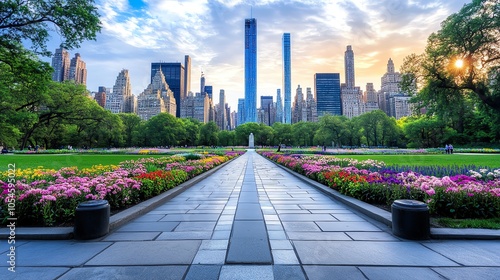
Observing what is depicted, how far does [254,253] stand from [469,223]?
401 cm

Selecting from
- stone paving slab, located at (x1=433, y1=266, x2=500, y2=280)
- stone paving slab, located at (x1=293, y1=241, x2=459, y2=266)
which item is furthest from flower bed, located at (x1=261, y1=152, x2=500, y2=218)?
stone paving slab, located at (x1=433, y1=266, x2=500, y2=280)

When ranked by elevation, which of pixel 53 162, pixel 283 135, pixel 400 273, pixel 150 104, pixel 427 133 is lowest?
pixel 400 273

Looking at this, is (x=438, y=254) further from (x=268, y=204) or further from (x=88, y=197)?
(x=88, y=197)

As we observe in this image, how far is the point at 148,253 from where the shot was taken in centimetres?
336

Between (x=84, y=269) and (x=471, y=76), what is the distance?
74.3 feet

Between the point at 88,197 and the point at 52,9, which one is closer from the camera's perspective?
the point at 88,197

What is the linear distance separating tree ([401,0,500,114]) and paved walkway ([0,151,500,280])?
58.1 feet

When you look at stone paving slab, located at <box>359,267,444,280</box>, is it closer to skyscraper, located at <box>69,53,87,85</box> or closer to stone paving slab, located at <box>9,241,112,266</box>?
stone paving slab, located at <box>9,241,112,266</box>

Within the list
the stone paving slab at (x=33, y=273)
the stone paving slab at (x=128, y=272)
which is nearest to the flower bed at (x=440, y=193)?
the stone paving slab at (x=128, y=272)

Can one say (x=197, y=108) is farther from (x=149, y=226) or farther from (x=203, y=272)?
(x=203, y=272)

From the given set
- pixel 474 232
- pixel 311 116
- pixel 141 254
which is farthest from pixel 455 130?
pixel 311 116

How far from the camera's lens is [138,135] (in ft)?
235

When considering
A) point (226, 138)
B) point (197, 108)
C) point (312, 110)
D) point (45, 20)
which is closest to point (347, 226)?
point (45, 20)

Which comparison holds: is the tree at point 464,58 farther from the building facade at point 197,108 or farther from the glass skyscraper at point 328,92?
the building facade at point 197,108
